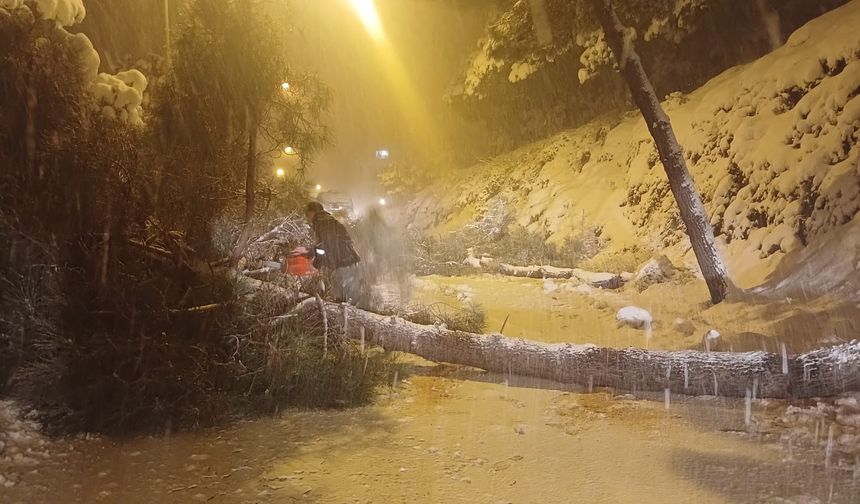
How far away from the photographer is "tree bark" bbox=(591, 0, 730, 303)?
911 cm

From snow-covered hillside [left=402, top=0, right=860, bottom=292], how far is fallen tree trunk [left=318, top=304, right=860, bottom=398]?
465cm

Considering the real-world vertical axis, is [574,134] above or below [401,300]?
above

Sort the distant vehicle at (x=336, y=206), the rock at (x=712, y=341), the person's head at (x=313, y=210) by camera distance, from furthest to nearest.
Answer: the distant vehicle at (x=336, y=206)
the person's head at (x=313, y=210)
the rock at (x=712, y=341)

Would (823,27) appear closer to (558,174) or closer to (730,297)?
(730,297)

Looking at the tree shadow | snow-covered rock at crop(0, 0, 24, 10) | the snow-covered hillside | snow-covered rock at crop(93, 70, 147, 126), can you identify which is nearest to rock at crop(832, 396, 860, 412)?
the tree shadow

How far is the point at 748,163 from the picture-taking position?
1150 centimetres

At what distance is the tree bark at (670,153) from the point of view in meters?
9.11

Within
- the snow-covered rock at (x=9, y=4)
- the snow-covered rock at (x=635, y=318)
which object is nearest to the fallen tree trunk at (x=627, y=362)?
the snow-covered rock at (x=635, y=318)

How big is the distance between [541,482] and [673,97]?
14573 millimetres

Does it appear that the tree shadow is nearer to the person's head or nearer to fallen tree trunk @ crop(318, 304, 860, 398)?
fallen tree trunk @ crop(318, 304, 860, 398)

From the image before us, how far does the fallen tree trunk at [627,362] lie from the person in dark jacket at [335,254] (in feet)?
4.54

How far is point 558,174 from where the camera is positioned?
65.0ft

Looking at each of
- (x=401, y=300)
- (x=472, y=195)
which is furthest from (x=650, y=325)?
(x=472, y=195)

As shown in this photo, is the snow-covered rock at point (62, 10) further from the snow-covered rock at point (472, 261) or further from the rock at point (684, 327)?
the snow-covered rock at point (472, 261)
